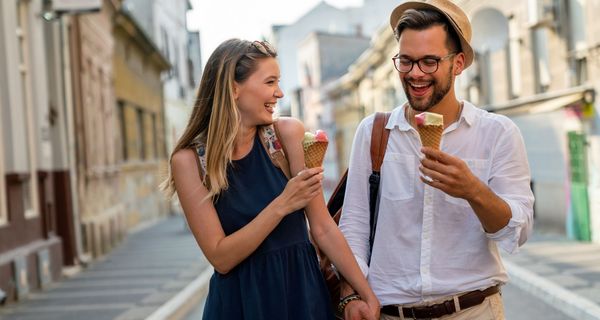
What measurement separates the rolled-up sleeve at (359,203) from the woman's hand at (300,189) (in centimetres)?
31

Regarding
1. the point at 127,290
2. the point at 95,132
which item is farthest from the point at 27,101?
the point at 95,132

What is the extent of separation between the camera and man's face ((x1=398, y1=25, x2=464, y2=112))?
9.86ft

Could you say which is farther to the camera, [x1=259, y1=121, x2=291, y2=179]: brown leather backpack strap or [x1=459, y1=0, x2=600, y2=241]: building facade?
[x1=459, y1=0, x2=600, y2=241]: building facade

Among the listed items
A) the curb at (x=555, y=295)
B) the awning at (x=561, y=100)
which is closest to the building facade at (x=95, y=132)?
the awning at (x=561, y=100)

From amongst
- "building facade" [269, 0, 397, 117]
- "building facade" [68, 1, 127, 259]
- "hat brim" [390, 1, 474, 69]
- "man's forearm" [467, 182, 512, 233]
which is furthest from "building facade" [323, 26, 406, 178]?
"man's forearm" [467, 182, 512, 233]

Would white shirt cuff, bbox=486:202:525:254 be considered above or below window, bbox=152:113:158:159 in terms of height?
below

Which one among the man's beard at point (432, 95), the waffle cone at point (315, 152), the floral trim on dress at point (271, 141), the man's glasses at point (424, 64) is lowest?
the waffle cone at point (315, 152)

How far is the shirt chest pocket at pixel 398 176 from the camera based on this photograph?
311 centimetres

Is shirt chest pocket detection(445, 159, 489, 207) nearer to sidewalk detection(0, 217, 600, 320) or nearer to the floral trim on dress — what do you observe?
the floral trim on dress

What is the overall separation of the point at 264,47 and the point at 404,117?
1.85 ft

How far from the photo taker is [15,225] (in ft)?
39.2

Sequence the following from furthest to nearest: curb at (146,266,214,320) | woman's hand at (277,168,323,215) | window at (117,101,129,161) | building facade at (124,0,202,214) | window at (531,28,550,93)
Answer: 1. building facade at (124,0,202,214)
2. window at (117,101,129,161)
3. window at (531,28,550,93)
4. curb at (146,266,214,320)
5. woman's hand at (277,168,323,215)

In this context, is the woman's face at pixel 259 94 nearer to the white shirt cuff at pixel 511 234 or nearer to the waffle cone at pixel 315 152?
the waffle cone at pixel 315 152

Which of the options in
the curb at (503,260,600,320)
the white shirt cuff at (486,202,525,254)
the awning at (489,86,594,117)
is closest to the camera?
the white shirt cuff at (486,202,525,254)
